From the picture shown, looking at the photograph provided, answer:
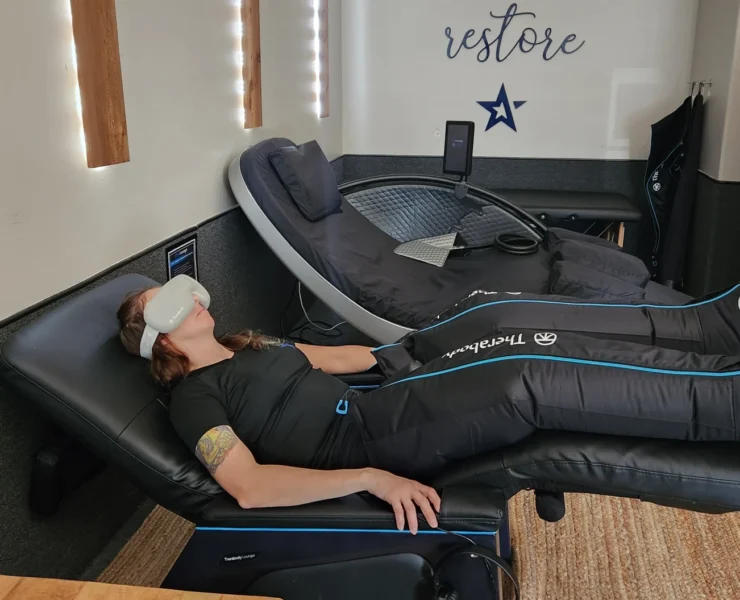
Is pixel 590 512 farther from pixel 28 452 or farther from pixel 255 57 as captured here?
pixel 255 57

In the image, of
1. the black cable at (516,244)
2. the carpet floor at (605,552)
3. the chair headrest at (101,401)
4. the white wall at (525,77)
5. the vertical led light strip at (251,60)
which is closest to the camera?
the chair headrest at (101,401)

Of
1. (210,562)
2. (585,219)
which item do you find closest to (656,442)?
(210,562)

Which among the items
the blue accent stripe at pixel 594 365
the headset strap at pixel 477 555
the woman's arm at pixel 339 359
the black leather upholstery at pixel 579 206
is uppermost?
the blue accent stripe at pixel 594 365

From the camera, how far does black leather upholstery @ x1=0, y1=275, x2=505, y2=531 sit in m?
1.15

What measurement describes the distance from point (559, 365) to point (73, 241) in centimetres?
109

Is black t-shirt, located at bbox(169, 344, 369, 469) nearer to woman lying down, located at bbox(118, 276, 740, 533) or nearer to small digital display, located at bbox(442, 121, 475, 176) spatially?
woman lying down, located at bbox(118, 276, 740, 533)

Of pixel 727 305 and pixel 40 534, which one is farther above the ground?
pixel 727 305

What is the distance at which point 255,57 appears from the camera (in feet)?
8.21

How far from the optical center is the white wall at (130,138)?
4.37 ft

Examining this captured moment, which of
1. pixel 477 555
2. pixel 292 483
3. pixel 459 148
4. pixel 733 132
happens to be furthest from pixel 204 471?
pixel 733 132

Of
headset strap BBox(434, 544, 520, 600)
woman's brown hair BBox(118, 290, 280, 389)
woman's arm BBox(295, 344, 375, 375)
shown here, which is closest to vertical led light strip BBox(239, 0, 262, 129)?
woman's arm BBox(295, 344, 375, 375)

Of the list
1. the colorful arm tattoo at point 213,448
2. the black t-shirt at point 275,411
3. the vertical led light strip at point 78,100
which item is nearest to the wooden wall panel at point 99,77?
the vertical led light strip at point 78,100

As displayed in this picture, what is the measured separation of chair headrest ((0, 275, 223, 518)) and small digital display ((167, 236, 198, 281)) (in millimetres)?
601

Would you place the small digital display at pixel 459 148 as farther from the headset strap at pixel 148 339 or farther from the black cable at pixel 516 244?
the headset strap at pixel 148 339
